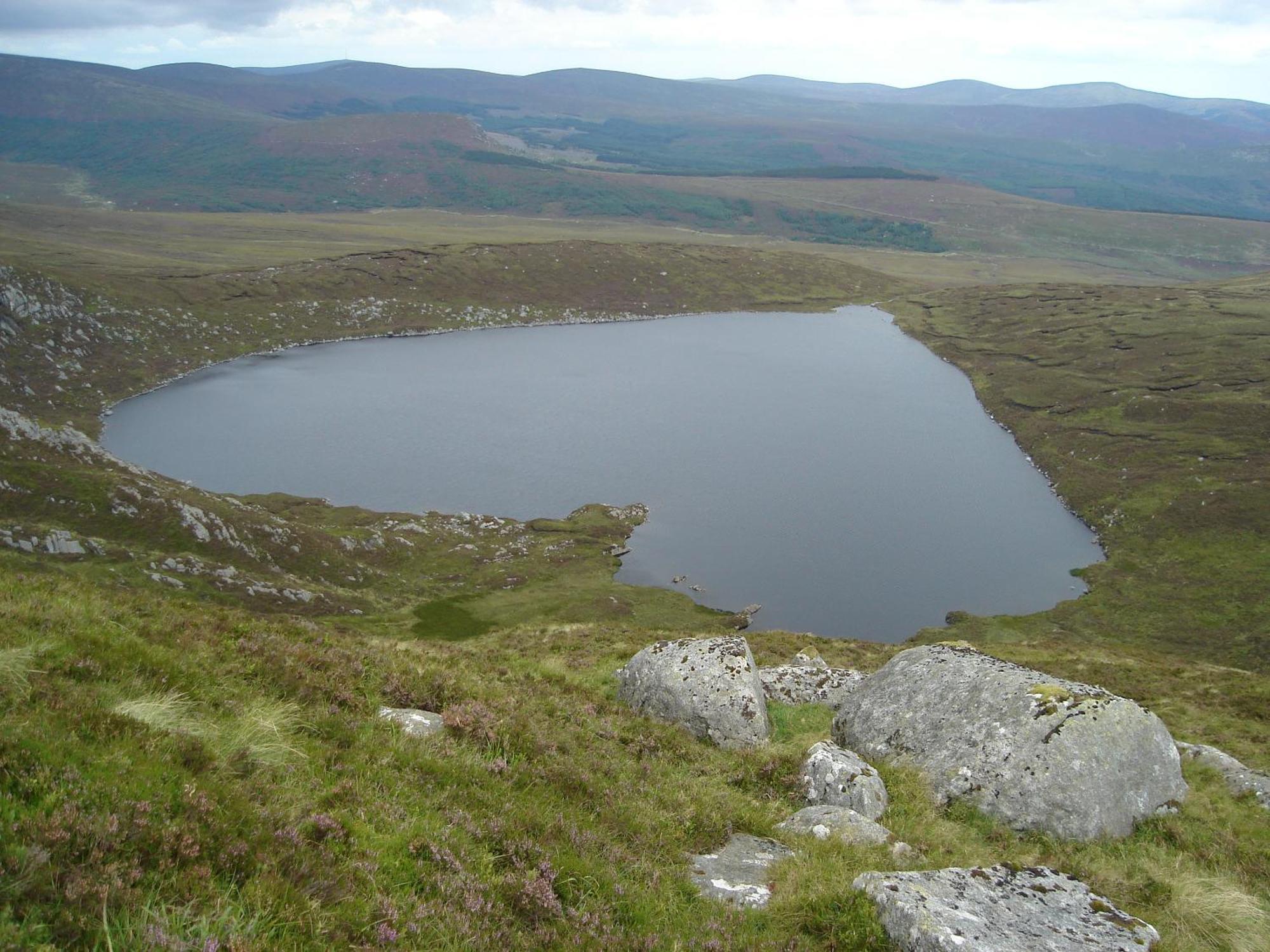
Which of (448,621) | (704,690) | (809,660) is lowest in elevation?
(448,621)

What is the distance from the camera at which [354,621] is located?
2399 inches

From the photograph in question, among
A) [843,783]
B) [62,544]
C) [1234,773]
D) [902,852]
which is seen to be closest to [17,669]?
[902,852]

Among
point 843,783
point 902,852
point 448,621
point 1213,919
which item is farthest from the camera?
point 448,621

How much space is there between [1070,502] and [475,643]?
288 feet

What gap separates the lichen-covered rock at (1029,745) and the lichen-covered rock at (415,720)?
36.4 feet

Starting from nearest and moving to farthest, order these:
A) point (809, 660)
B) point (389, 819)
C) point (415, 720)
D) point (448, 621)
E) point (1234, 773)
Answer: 1. point (389, 819)
2. point (415, 720)
3. point (1234, 773)
4. point (809, 660)
5. point (448, 621)

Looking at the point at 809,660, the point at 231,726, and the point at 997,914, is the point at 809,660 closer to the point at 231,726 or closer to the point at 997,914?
the point at 997,914

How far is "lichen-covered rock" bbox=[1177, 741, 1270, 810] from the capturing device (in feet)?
68.0

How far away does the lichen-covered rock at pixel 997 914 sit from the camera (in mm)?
9789

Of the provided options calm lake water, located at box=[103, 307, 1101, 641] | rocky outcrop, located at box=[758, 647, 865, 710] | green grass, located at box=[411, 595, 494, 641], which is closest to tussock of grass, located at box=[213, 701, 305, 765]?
rocky outcrop, located at box=[758, 647, 865, 710]

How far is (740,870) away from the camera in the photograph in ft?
39.6

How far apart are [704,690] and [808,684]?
6635mm

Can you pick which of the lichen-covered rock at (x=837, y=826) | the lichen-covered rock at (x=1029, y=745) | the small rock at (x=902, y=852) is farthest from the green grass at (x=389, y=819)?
the lichen-covered rock at (x=1029, y=745)

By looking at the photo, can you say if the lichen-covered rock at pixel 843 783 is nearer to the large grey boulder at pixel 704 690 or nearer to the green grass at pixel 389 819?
the green grass at pixel 389 819
